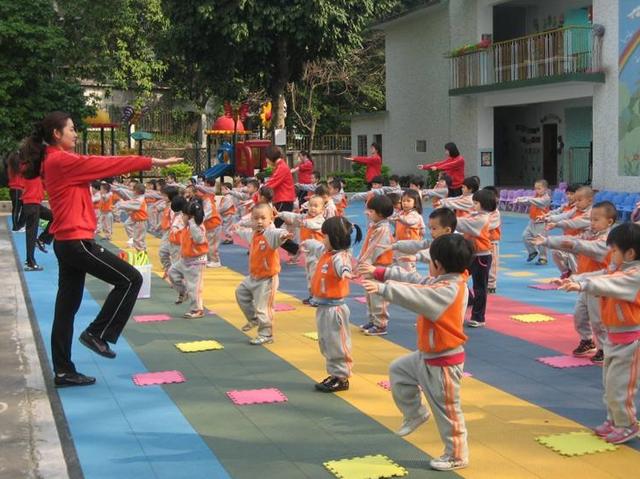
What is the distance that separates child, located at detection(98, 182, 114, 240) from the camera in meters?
18.2

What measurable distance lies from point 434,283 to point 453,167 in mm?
9364

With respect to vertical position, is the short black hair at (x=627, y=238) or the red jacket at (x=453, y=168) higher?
the red jacket at (x=453, y=168)

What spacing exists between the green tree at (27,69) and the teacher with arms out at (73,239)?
71.2ft

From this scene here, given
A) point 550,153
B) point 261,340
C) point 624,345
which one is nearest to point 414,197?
point 261,340

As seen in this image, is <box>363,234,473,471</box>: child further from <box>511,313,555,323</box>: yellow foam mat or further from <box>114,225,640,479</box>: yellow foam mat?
<box>511,313,555,323</box>: yellow foam mat

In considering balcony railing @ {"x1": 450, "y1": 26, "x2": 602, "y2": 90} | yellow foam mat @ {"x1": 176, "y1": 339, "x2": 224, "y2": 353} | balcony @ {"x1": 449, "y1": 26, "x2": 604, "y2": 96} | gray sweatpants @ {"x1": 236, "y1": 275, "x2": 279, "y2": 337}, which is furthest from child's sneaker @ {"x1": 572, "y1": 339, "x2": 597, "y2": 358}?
balcony railing @ {"x1": 450, "y1": 26, "x2": 602, "y2": 90}

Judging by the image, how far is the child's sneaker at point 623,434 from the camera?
4.98 metres

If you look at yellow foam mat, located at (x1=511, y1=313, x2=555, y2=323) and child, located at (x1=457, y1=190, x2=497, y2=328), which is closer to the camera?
child, located at (x1=457, y1=190, x2=497, y2=328)


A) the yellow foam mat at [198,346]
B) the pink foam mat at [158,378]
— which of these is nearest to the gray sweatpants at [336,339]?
the pink foam mat at [158,378]

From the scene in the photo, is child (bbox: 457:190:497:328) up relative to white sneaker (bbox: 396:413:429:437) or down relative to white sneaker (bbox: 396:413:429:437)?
up

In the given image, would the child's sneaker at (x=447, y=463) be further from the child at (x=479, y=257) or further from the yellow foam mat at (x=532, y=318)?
the yellow foam mat at (x=532, y=318)

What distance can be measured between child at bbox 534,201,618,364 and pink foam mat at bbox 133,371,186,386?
2.95m

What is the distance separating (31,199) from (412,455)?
9.61 meters

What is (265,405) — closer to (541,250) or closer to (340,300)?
(340,300)
